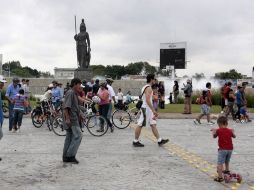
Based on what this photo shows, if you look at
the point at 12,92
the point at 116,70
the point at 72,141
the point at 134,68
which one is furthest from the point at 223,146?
the point at 134,68

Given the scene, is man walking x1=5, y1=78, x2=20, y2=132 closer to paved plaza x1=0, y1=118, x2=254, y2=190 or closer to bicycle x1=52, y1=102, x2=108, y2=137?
paved plaza x1=0, y1=118, x2=254, y2=190

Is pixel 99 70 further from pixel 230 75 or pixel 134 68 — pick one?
pixel 230 75

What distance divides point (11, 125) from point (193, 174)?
9.36 m

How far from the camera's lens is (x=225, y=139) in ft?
28.6

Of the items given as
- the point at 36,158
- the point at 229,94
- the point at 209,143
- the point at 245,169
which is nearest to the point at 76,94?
the point at 36,158

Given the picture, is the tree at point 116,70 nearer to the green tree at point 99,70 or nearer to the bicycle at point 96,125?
the green tree at point 99,70

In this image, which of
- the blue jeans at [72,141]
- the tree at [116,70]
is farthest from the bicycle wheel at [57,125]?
the tree at [116,70]

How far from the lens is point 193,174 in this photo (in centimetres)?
937

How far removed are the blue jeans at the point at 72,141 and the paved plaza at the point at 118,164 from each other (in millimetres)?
259

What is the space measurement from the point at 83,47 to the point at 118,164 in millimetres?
23657

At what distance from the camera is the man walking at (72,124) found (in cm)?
1056

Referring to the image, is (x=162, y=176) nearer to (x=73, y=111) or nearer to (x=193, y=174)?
(x=193, y=174)

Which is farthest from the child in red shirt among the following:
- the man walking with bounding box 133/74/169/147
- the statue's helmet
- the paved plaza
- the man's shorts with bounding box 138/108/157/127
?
the statue's helmet

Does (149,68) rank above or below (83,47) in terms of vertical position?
above
